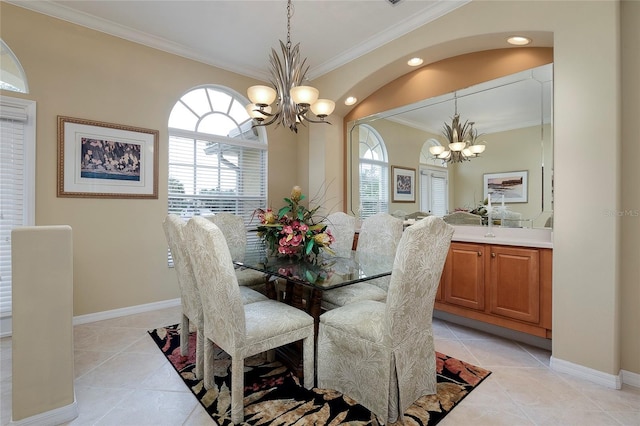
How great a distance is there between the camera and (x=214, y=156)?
4.09 m

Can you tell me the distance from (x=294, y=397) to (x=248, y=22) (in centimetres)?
341

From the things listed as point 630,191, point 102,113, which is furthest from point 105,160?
point 630,191

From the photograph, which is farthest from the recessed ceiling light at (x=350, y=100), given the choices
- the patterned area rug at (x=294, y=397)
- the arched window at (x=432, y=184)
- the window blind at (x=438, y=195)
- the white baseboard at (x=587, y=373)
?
the white baseboard at (x=587, y=373)

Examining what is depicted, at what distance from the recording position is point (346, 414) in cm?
173

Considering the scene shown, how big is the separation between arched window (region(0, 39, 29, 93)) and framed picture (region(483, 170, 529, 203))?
447cm

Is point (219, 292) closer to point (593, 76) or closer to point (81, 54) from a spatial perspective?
point (593, 76)

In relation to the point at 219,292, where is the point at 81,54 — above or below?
above

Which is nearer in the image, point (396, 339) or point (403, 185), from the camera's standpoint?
point (396, 339)

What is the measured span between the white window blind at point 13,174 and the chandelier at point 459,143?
161 inches

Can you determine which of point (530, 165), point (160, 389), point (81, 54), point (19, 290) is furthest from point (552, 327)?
point (81, 54)

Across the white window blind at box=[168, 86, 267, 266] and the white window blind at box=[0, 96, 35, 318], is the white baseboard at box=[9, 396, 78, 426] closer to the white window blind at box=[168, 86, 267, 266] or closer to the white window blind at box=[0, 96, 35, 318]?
the white window blind at box=[0, 96, 35, 318]

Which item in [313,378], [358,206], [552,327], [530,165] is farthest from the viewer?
[358,206]

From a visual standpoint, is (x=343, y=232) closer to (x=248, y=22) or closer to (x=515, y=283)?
(x=515, y=283)

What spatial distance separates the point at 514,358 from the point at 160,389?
104 inches
